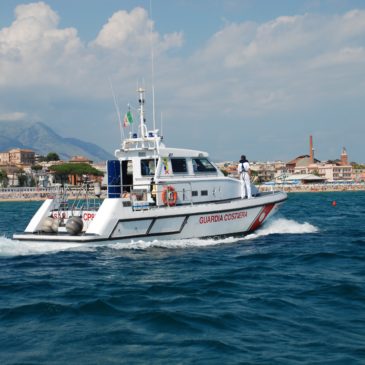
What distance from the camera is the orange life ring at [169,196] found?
1523 centimetres

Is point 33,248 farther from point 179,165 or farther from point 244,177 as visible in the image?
point 244,177

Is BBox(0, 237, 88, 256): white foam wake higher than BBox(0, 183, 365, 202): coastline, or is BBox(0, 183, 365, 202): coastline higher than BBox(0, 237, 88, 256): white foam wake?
BBox(0, 183, 365, 202): coastline

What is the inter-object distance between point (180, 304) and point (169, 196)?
6.91m

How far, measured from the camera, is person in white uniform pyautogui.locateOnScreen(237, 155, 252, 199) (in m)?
17.1

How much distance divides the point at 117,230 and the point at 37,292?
15.3 ft

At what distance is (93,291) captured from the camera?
952cm

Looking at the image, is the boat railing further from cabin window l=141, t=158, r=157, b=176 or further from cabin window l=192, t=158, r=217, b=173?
cabin window l=192, t=158, r=217, b=173

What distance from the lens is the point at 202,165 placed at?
16.8 m

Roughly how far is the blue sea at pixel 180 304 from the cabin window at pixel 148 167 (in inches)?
102

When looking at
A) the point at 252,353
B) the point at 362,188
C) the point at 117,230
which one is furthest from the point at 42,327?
the point at 362,188

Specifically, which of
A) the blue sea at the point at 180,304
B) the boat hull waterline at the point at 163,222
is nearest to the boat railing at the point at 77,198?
the boat hull waterline at the point at 163,222

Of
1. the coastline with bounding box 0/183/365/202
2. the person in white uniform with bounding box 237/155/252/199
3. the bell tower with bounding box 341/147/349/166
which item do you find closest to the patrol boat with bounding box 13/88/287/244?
the person in white uniform with bounding box 237/155/252/199

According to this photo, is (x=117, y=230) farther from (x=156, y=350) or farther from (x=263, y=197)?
(x=156, y=350)

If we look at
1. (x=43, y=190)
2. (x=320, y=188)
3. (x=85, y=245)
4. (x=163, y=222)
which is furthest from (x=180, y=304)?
(x=320, y=188)
